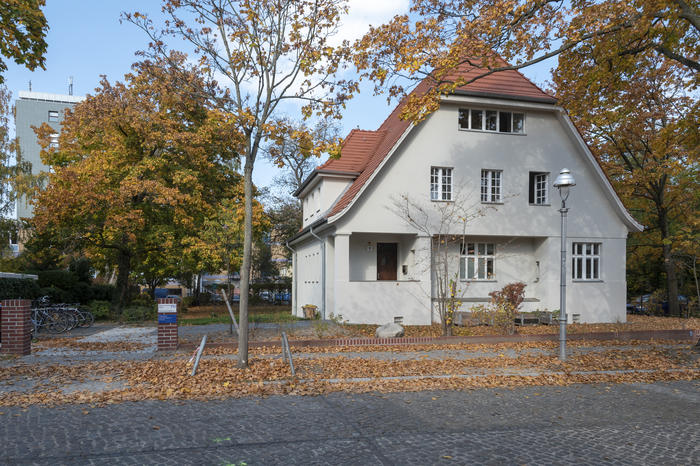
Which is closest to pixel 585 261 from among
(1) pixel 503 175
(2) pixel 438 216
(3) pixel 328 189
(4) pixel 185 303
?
(1) pixel 503 175

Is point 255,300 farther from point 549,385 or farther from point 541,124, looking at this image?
point 549,385

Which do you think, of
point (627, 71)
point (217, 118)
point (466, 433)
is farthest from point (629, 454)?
point (627, 71)

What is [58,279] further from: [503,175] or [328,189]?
[503,175]

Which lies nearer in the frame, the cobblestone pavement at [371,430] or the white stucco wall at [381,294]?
the cobblestone pavement at [371,430]

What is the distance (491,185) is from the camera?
20.1 m

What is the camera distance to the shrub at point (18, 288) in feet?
57.5

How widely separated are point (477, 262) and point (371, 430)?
15.2m

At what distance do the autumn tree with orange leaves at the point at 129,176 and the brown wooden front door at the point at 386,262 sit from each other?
800 cm

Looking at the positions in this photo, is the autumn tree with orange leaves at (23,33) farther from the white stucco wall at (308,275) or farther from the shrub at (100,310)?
the shrub at (100,310)

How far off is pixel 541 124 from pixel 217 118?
14575 mm

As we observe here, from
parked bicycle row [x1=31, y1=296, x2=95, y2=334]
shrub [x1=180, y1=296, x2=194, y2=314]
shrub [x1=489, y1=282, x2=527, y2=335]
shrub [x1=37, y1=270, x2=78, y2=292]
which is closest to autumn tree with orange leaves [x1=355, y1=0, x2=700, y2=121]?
shrub [x1=489, y1=282, x2=527, y2=335]

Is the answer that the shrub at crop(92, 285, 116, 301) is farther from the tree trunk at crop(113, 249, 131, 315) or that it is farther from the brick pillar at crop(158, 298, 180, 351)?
the brick pillar at crop(158, 298, 180, 351)

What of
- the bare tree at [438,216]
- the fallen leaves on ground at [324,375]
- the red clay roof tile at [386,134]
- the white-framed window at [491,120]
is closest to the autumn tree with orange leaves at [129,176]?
the red clay roof tile at [386,134]

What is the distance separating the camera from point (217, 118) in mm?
10219
